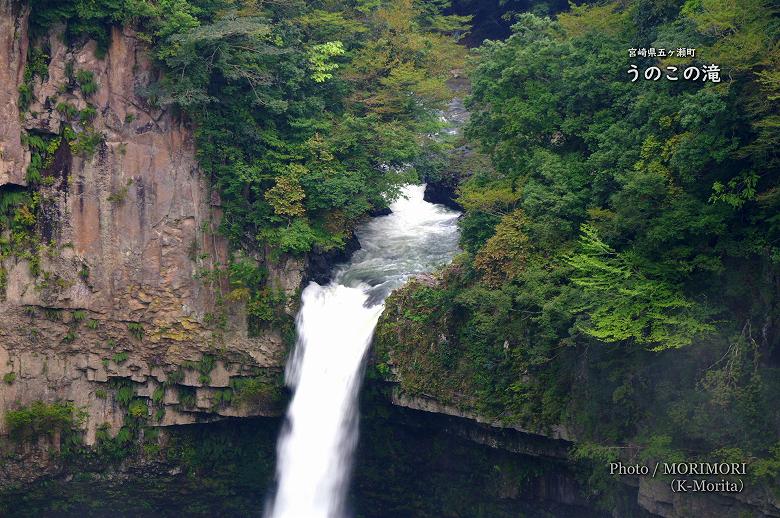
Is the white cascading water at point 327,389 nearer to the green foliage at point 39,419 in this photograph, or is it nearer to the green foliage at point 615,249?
the green foliage at point 615,249

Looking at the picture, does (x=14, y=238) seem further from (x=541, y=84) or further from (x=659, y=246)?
(x=659, y=246)

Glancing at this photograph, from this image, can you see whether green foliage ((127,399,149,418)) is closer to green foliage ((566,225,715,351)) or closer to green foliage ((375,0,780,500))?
green foliage ((375,0,780,500))

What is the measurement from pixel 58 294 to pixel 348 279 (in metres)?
6.81

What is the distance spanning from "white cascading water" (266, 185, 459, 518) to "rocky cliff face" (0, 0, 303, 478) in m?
0.79

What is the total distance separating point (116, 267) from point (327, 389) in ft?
18.9

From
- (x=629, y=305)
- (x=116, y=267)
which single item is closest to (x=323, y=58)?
(x=116, y=267)

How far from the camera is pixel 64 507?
2284 centimetres

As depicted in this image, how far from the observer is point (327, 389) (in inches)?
832

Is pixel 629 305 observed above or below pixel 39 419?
above

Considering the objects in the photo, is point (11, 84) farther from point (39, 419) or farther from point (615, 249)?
point (615, 249)

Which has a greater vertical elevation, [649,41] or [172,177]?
[649,41]

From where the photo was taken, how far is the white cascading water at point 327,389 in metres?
21.0

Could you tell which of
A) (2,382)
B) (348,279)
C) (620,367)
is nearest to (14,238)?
(2,382)

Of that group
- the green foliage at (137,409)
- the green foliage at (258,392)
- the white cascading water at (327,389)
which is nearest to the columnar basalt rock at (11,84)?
the green foliage at (137,409)
